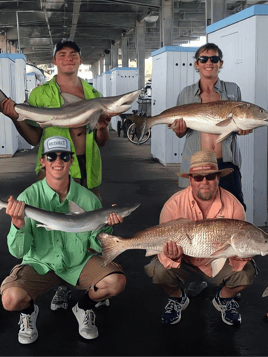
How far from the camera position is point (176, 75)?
10.8 metres

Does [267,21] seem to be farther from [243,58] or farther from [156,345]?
[156,345]

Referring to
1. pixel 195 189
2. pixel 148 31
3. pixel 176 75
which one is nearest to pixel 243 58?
pixel 195 189

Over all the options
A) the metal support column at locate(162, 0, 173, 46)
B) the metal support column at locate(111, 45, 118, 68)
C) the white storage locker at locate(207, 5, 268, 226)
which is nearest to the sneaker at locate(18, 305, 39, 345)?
the white storage locker at locate(207, 5, 268, 226)

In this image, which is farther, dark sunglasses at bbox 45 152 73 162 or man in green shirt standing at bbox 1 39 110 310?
man in green shirt standing at bbox 1 39 110 310

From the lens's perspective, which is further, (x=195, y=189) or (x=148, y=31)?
(x=148, y=31)

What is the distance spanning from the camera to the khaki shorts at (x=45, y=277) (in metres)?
3.15

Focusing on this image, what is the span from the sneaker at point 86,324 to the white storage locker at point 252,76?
9.88 feet

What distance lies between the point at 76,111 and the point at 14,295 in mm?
1233

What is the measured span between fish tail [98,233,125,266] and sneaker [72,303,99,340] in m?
0.43

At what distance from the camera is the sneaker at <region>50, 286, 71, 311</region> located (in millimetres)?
3715

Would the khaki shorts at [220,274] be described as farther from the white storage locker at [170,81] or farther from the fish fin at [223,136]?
the white storage locker at [170,81]

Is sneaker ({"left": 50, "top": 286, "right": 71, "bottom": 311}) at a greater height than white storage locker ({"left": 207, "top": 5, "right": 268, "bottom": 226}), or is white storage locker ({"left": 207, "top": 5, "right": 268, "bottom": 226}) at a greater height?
white storage locker ({"left": 207, "top": 5, "right": 268, "bottom": 226})

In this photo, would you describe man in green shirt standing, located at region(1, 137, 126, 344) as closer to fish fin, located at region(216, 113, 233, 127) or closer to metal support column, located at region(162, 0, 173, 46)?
fish fin, located at region(216, 113, 233, 127)

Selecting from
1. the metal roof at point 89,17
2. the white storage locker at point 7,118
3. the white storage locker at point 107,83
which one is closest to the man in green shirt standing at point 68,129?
the white storage locker at point 7,118
